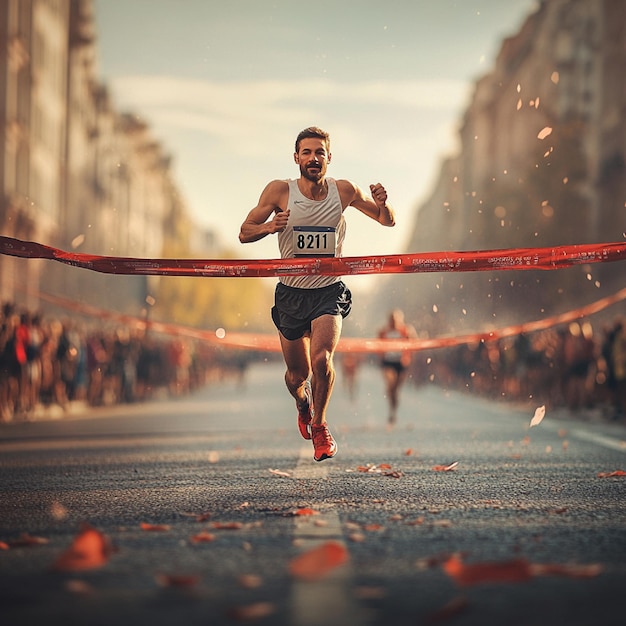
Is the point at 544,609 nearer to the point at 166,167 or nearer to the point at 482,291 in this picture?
the point at 482,291

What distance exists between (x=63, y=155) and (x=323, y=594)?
51023mm

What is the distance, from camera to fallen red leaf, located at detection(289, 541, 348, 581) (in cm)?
479

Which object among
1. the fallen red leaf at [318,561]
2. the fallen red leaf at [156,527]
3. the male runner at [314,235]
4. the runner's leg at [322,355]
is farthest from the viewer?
the runner's leg at [322,355]

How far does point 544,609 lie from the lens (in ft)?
13.3

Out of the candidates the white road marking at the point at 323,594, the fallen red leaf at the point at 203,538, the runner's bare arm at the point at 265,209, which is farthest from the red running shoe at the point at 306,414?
the fallen red leaf at the point at 203,538

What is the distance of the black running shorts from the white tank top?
12cm

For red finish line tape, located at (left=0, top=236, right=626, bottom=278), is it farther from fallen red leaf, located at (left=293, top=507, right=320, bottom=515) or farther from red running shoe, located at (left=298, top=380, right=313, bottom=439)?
fallen red leaf, located at (left=293, top=507, right=320, bottom=515)

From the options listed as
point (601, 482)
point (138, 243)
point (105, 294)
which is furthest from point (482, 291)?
point (601, 482)

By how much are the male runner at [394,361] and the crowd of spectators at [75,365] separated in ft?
11.3

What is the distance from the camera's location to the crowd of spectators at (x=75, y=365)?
18859 millimetres

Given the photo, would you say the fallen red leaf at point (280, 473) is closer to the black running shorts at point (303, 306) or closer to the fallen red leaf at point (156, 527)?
the black running shorts at point (303, 306)

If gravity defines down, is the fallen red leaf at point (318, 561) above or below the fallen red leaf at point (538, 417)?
below

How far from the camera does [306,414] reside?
887 centimetres

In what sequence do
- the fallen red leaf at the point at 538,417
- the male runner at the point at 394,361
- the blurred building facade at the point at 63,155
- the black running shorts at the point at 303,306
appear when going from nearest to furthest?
the black running shorts at the point at 303,306 → the male runner at the point at 394,361 → the fallen red leaf at the point at 538,417 → the blurred building facade at the point at 63,155
